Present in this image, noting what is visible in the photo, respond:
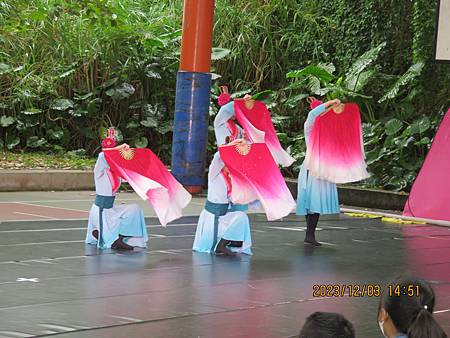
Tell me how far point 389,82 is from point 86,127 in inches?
202

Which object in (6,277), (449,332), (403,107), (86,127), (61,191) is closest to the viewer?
(449,332)

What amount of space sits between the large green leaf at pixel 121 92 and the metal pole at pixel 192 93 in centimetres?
212

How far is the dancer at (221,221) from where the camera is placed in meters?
9.01

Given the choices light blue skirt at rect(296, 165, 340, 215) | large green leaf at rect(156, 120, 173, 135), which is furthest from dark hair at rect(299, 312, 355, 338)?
large green leaf at rect(156, 120, 173, 135)

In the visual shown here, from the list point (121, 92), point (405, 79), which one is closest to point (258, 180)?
point (405, 79)

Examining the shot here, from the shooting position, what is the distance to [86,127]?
1703cm

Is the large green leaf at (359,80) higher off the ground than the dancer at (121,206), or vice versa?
the large green leaf at (359,80)

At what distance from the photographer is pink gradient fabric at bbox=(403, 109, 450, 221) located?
41.3ft

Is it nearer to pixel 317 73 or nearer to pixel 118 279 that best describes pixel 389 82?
pixel 317 73

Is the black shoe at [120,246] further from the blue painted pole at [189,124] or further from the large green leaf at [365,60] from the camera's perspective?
the large green leaf at [365,60]

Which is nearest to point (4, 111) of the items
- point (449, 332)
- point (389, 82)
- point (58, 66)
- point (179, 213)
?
point (58, 66)

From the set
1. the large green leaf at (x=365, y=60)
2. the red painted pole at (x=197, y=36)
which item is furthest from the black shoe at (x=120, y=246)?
the large green leaf at (x=365, y=60)

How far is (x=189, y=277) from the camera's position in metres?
7.81

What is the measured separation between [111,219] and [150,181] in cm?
50
